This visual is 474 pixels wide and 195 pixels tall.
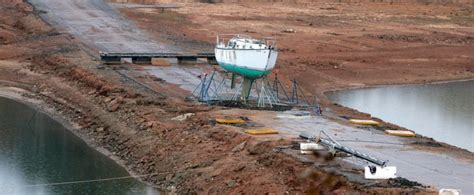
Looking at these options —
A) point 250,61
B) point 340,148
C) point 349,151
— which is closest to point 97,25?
point 250,61

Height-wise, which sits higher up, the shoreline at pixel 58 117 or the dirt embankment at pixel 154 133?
the dirt embankment at pixel 154 133

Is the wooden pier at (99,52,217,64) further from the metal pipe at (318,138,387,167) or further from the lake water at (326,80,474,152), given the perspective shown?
the metal pipe at (318,138,387,167)

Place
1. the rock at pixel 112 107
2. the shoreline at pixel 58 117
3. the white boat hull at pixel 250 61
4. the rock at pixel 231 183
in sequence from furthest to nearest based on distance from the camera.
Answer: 1. the rock at pixel 112 107
2. the white boat hull at pixel 250 61
3. the shoreline at pixel 58 117
4. the rock at pixel 231 183

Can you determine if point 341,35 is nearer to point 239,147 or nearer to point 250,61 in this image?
point 250,61

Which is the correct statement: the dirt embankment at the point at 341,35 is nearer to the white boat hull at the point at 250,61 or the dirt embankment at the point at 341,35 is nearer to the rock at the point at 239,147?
the white boat hull at the point at 250,61

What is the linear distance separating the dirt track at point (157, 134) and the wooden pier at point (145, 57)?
93cm

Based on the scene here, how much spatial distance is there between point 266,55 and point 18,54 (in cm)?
2300

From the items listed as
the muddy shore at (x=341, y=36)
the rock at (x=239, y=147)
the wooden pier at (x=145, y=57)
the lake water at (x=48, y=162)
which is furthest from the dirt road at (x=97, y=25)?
the rock at (x=239, y=147)

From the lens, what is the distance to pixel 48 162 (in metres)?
30.6

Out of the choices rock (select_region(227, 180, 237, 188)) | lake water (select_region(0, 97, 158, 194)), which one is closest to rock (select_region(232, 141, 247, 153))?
rock (select_region(227, 180, 237, 188))

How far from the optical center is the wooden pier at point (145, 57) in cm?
4672

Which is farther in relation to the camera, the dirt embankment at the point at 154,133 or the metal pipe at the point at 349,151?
the dirt embankment at the point at 154,133

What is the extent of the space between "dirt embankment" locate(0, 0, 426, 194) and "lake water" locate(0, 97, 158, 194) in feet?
2.40

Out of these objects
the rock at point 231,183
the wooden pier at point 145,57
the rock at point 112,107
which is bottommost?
the rock at point 112,107
